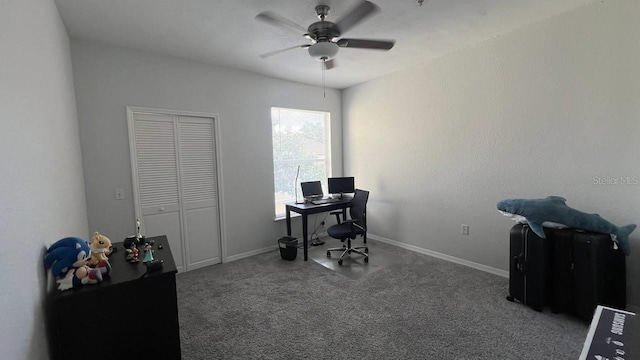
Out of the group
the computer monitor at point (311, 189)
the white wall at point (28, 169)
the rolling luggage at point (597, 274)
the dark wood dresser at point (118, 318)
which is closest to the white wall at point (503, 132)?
the rolling luggage at point (597, 274)

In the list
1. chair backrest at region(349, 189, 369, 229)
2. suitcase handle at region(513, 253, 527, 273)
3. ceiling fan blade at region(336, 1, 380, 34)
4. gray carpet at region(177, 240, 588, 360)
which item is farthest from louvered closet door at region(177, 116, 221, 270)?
suitcase handle at region(513, 253, 527, 273)

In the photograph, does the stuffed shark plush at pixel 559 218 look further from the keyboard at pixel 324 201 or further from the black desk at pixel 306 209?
the keyboard at pixel 324 201

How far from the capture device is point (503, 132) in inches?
121

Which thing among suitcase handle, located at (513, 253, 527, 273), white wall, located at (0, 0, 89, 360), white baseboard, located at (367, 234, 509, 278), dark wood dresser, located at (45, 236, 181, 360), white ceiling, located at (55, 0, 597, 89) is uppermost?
white ceiling, located at (55, 0, 597, 89)

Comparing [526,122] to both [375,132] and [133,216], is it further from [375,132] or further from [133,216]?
[133,216]

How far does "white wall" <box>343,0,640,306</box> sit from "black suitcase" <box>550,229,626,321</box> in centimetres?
27

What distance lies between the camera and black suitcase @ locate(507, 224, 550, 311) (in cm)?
243

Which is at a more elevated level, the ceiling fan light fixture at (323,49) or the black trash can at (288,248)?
the ceiling fan light fixture at (323,49)

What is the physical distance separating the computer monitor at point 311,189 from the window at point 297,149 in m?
0.29

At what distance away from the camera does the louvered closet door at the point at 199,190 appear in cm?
345

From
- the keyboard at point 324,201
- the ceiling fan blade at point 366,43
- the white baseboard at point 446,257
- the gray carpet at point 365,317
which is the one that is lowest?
the gray carpet at point 365,317

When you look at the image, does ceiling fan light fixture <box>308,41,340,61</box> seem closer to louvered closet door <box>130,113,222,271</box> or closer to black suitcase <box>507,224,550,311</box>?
louvered closet door <box>130,113,222,271</box>

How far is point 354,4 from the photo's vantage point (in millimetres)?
2240

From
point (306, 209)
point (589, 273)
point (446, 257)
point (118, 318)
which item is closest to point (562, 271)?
point (589, 273)
